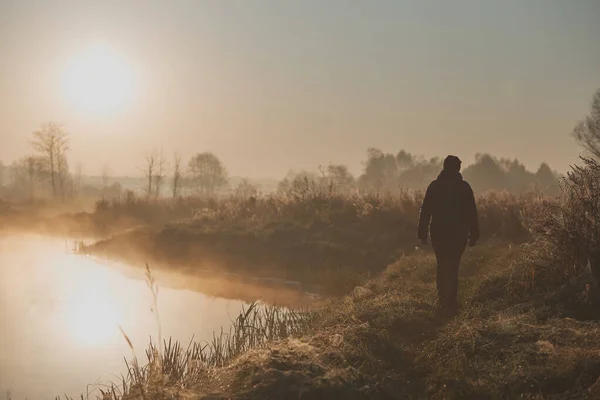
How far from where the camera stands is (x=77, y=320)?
16.3m

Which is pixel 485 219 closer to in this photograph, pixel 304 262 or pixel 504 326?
pixel 304 262

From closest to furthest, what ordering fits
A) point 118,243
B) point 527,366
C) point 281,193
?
point 527,366 < point 118,243 < point 281,193

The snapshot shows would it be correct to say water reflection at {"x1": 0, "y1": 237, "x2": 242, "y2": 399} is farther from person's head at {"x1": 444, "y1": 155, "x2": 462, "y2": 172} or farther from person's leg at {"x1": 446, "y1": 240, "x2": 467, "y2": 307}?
person's head at {"x1": 444, "y1": 155, "x2": 462, "y2": 172}

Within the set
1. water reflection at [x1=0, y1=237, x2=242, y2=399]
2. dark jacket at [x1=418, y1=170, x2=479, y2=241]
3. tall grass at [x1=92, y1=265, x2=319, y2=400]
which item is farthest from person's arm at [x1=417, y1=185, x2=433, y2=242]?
water reflection at [x1=0, y1=237, x2=242, y2=399]

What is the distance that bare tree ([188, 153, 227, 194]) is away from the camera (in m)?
110

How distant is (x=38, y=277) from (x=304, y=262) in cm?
1016

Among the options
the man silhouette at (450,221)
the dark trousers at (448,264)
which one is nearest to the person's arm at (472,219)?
the man silhouette at (450,221)

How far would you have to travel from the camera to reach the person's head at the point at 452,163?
34.0 feet

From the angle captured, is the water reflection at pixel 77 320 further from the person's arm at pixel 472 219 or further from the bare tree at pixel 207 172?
the bare tree at pixel 207 172

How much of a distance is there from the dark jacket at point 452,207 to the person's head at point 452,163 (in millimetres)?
64

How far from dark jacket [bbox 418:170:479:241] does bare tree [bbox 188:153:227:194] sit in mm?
98720

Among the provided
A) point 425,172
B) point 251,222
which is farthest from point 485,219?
point 425,172

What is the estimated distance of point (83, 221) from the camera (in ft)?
129

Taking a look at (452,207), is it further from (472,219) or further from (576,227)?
(576,227)
